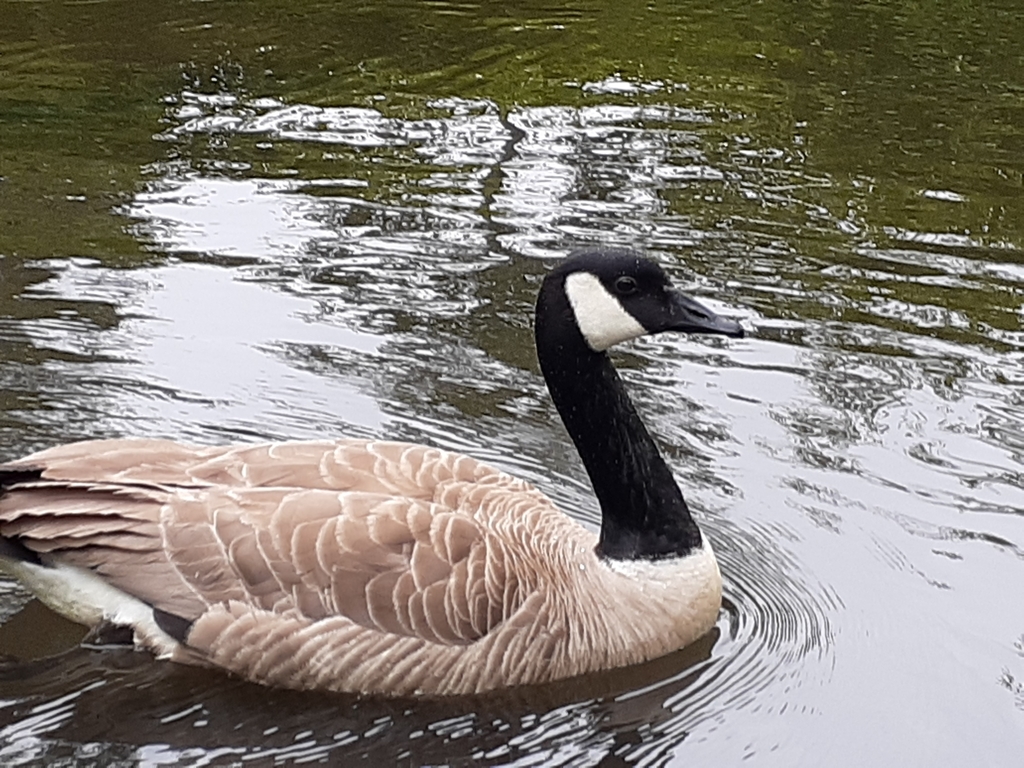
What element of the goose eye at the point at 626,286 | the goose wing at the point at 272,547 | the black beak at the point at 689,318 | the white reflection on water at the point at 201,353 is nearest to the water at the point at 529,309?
the white reflection on water at the point at 201,353

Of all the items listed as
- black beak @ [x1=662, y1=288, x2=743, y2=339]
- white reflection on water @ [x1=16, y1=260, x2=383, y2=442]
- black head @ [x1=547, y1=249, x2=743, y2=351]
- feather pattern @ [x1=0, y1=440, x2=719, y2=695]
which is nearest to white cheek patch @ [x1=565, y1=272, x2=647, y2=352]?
black head @ [x1=547, y1=249, x2=743, y2=351]

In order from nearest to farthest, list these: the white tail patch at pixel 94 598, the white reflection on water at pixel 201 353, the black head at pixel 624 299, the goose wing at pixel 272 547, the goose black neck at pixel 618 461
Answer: the goose wing at pixel 272 547, the white tail patch at pixel 94 598, the black head at pixel 624 299, the goose black neck at pixel 618 461, the white reflection on water at pixel 201 353

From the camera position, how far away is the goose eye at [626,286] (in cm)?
575

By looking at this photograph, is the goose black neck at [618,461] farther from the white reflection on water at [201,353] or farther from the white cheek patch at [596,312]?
the white reflection on water at [201,353]

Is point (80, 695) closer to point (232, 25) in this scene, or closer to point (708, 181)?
point (708, 181)

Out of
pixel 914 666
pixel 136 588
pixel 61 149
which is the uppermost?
pixel 61 149

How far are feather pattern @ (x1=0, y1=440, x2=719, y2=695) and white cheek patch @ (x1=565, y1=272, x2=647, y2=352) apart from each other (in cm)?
80

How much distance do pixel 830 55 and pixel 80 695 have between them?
38.8ft

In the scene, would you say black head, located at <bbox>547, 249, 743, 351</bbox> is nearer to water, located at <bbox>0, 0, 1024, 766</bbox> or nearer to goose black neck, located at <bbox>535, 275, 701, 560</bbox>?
goose black neck, located at <bbox>535, 275, 701, 560</bbox>

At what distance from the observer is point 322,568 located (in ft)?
17.7

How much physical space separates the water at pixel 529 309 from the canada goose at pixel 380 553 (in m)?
0.16

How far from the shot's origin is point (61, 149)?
37.1 ft

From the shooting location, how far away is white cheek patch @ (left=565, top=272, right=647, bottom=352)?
573 centimetres

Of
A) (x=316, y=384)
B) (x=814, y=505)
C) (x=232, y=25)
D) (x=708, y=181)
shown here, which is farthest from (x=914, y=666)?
(x=232, y=25)
